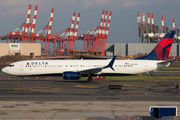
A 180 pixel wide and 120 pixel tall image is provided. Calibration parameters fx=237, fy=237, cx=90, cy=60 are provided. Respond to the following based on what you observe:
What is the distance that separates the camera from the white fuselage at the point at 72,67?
1592 inches

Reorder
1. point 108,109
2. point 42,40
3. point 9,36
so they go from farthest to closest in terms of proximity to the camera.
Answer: point 42,40 → point 9,36 → point 108,109

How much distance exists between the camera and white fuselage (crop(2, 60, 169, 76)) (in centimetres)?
4044

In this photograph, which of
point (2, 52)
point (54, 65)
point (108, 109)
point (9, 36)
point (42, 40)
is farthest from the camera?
point (42, 40)

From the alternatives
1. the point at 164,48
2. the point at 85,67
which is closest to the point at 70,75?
the point at 85,67

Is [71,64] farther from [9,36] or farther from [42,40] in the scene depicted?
[42,40]

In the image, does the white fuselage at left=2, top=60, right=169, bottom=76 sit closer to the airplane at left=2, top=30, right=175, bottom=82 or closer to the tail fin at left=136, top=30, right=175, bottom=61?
the airplane at left=2, top=30, right=175, bottom=82

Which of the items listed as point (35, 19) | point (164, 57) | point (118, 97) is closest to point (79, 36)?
point (35, 19)

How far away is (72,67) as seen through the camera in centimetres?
4078

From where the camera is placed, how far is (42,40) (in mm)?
173250

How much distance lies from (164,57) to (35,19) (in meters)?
125

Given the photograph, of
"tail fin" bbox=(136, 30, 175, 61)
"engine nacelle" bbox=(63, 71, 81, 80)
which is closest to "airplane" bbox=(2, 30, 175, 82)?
"tail fin" bbox=(136, 30, 175, 61)

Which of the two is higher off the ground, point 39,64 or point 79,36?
point 79,36

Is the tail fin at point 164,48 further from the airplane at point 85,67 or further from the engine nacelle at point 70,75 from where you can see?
the engine nacelle at point 70,75

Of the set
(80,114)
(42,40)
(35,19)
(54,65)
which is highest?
(35,19)
